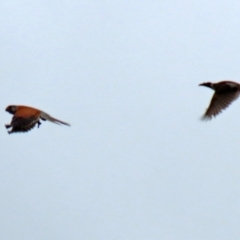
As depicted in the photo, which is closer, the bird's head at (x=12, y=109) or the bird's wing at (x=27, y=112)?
the bird's wing at (x=27, y=112)

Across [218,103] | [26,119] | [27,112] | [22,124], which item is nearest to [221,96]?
[218,103]

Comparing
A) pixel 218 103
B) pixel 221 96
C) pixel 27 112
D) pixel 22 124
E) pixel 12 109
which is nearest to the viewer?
pixel 22 124

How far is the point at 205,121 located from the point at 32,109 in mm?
6248

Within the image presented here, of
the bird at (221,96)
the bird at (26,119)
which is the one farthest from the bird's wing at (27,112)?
the bird at (221,96)

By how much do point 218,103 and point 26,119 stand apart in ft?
22.1

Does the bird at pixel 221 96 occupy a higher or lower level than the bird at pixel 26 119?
higher

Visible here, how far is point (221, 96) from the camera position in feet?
114

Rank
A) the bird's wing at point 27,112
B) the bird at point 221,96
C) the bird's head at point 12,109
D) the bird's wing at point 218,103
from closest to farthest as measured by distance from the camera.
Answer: the bird's wing at point 27,112, the bird's head at point 12,109, the bird at point 221,96, the bird's wing at point 218,103

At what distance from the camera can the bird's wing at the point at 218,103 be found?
34656 millimetres

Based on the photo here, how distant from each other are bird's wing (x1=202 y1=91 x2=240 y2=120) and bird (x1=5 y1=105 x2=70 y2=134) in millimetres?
5784

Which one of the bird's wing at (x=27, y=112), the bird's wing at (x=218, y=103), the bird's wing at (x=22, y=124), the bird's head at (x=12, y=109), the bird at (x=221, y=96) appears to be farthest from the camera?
the bird's wing at (x=218, y=103)

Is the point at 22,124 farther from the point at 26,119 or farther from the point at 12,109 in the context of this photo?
the point at 12,109

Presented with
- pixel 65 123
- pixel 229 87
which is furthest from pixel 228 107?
pixel 65 123

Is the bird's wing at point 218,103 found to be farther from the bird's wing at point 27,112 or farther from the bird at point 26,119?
the bird's wing at point 27,112
